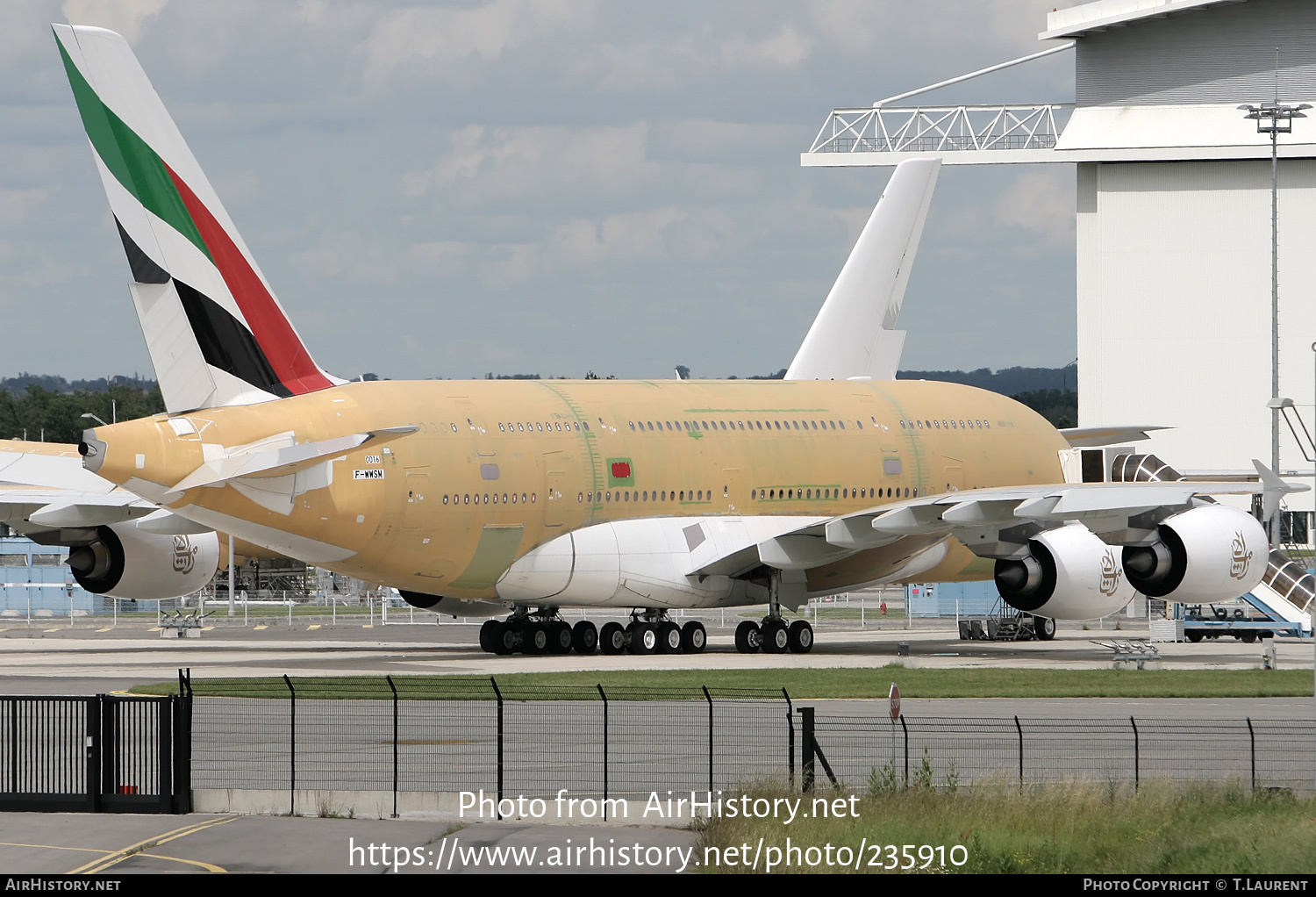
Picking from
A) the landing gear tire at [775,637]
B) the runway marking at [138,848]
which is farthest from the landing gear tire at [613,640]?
the runway marking at [138,848]

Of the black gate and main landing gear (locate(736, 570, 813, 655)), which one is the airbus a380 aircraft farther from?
the black gate

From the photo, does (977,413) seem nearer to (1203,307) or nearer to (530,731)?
(530,731)

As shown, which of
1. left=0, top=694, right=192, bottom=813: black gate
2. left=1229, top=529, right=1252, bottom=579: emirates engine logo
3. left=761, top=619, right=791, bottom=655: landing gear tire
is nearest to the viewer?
left=0, top=694, right=192, bottom=813: black gate

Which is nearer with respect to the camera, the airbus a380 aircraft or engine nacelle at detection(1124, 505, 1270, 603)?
the airbus a380 aircraft

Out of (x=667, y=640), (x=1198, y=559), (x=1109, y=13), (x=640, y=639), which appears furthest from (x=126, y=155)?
(x=1109, y=13)

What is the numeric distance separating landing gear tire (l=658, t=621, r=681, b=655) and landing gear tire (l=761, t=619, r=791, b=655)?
1.87m

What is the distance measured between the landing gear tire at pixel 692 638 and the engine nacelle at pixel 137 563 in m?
11.3

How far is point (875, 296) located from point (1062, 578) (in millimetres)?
14763

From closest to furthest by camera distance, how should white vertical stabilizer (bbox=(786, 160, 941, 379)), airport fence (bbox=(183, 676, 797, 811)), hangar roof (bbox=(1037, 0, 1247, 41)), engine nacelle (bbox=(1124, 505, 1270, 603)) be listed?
airport fence (bbox=(183, 676, 797, 811)), engine nacelle (bbox=(1124, 505, 1270, 603)), white vertical stabilizer (bbox=(786, 160, 941, 379)), hangar roof (bbox=(1037, 0, 1247, 41))

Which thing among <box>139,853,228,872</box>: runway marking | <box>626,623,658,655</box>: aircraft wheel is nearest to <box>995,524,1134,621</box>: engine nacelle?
<box>626,623,658,655</box>: aircraft wheel

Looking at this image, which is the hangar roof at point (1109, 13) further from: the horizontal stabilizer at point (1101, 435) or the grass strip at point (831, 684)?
the grass strip at point (831, 684)

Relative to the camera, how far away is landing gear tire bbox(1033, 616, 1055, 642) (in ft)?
165

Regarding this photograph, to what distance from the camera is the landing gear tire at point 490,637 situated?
42.1 metres

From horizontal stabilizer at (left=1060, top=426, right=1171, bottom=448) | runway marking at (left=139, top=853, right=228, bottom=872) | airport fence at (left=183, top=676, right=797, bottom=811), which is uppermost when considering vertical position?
horizontal stabilizer at (left=1060, top=426, right=1171, bottom=448)
